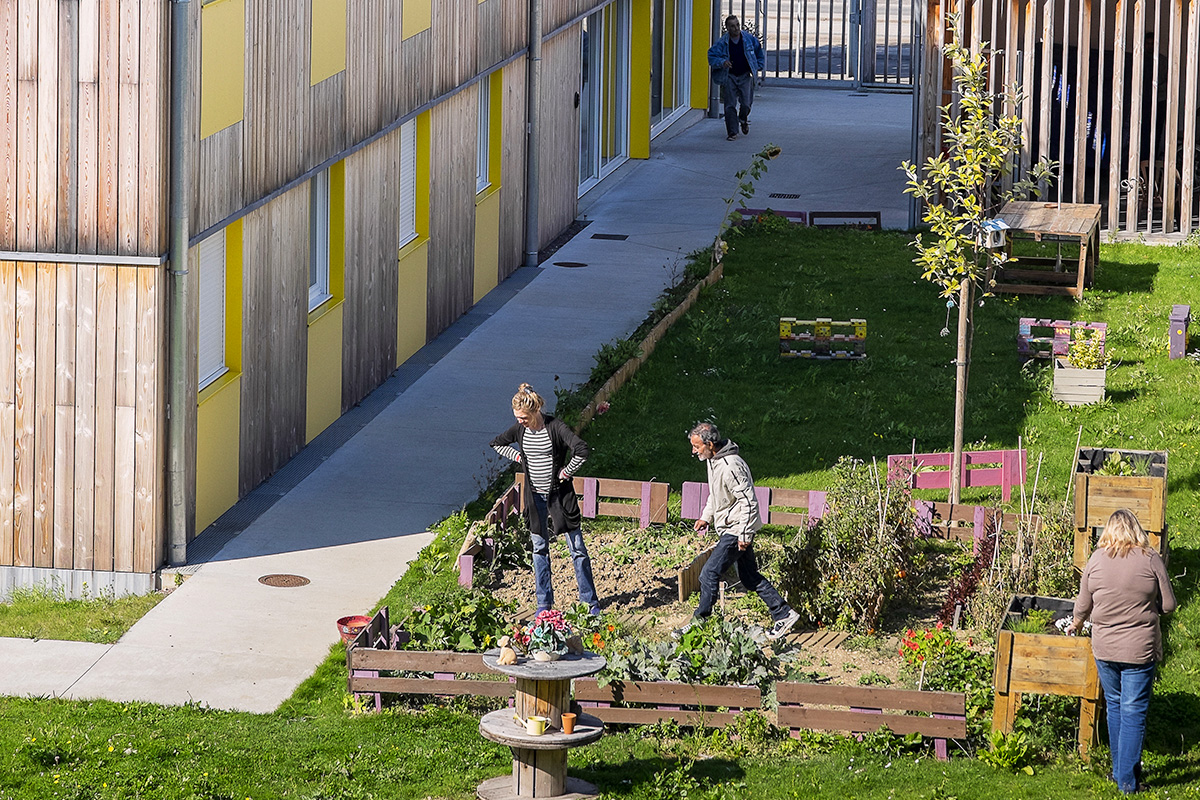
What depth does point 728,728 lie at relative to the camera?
9.31 meters

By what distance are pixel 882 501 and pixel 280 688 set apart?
4080mm

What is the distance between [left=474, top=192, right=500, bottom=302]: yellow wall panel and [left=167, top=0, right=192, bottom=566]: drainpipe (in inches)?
323

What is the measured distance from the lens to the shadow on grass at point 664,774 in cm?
867

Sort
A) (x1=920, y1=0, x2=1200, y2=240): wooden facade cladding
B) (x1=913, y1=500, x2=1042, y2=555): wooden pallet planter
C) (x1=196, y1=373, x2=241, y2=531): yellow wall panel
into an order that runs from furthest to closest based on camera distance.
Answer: (x1=920, y1=0, x2=1200, y2=240): wooden facade cladding < (x1=196, y1=373, x2=241, y2=531): yellow wall panel < (x1=913, y1=500, x2=1042, y2=555): wooden pallet planter

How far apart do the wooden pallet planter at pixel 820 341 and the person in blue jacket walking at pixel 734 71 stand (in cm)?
1322

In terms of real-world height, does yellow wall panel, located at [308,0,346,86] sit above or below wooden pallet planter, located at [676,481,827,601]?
above

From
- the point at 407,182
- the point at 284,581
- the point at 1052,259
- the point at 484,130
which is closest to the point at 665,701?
the point at 284,581


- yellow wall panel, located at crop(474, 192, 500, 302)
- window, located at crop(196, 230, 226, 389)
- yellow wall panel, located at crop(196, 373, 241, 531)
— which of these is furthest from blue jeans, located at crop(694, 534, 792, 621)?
yellow wall panel, located at crop(474, 192, 500, 302)

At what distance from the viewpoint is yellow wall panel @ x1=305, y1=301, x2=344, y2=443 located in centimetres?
1473

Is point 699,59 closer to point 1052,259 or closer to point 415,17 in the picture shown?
point 1052,259

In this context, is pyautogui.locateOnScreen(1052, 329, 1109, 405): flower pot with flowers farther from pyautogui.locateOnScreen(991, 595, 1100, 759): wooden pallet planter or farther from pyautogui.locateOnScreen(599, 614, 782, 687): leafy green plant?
pyautogui.locateOnScreen(991, 595, 1100, 759): wooden pallet planter

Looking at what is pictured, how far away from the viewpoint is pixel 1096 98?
76.5 feet

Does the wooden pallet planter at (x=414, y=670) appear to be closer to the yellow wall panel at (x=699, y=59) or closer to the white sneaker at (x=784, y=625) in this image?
the white sneaker at (x=784, y=625)

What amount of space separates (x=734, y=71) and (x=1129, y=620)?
2255cm
